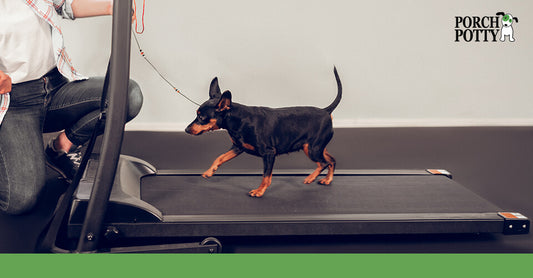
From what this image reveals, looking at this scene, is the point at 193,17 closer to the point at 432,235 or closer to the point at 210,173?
the point at 210,173

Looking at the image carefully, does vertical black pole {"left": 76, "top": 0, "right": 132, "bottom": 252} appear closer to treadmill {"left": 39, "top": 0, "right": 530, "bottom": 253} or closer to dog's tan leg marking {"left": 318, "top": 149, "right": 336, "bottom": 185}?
treadmill {"left": 39, "top": 0, "right": 530, "bottom": 253}

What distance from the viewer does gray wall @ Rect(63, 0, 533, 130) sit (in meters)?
3.65

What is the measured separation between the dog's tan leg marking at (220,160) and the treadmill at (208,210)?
57mm

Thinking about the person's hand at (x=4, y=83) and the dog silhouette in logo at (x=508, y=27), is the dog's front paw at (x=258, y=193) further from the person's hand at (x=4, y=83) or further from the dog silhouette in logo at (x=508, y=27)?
the dog silhouette in logo at (x=508, y=27)

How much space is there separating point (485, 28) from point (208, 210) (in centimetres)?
292

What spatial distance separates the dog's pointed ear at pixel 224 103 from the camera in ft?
6.40

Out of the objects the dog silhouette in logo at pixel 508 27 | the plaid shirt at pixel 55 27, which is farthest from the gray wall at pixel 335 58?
the plaid shirt at pixel 55 27

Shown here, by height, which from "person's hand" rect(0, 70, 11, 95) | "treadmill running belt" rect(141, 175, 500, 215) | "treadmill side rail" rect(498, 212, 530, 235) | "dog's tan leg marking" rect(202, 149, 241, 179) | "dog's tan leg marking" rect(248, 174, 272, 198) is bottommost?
"treadmill side rail" rect(498, 212, 530, 235)

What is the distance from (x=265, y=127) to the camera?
2.04 meters

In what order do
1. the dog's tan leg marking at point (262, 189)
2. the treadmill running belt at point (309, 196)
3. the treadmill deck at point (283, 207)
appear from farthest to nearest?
the dog's tan leg marking at point (262, 189)
the treadmill running belt at point (309, 196)
the treadmill deck at point (283, 207)

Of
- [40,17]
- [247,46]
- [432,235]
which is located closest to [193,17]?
[247,46]

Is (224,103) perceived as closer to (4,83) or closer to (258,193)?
(258,193)

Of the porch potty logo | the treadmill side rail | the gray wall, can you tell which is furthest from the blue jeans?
the porch potty logo

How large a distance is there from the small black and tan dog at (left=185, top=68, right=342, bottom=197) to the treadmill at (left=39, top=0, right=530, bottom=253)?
0.55ft
